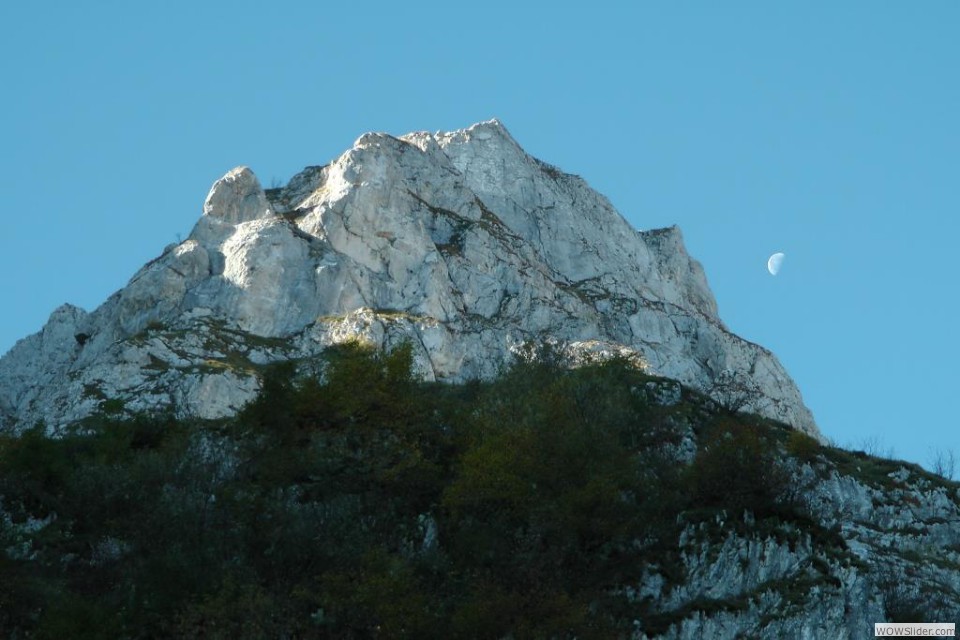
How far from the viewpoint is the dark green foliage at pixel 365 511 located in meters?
56.3

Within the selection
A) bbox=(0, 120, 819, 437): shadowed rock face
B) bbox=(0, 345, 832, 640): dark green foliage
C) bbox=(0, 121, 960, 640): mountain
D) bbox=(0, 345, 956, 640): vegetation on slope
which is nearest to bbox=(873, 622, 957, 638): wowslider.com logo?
bbox=(0, 121, 960, 640): mountain

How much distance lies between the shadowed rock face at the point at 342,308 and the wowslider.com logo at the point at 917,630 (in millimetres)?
73893

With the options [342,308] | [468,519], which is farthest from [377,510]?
[342,308]

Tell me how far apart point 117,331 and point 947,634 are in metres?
114

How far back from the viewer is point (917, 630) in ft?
180

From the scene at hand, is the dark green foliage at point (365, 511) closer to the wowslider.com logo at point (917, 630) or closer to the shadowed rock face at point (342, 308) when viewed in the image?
the wowslider.com logo at point (917, 630)

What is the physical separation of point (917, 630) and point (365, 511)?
27.0 metres

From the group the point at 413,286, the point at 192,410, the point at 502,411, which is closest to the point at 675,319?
the point at 413,286

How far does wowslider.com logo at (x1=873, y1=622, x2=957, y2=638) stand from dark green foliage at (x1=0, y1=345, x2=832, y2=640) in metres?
9.89

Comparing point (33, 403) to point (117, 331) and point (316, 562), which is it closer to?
point (117, 331)

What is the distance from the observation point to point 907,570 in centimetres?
6172

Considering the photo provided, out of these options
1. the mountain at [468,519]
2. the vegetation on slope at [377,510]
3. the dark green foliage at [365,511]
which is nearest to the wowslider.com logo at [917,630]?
the mountain at [468,519]

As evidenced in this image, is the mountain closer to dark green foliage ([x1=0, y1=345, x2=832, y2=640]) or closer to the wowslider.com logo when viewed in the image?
dark green foliage ([x1=0, y1=345, x2=832, y2=640])

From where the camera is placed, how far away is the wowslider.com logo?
54562 mm
